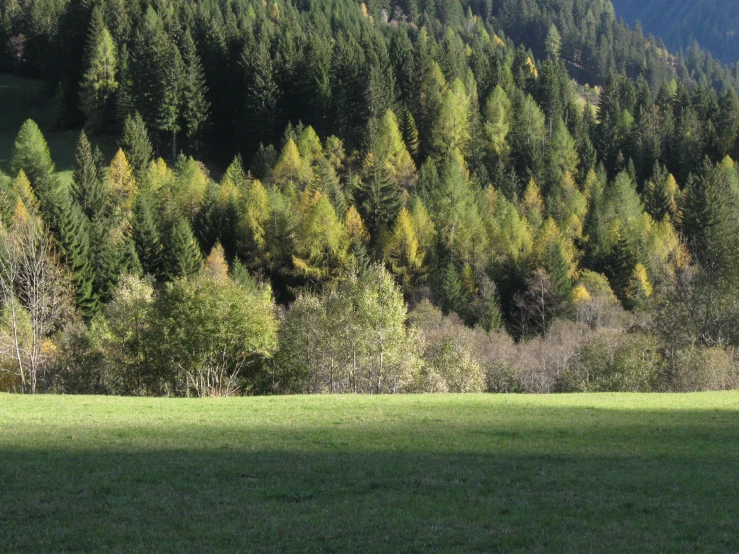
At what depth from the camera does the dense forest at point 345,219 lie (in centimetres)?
6022

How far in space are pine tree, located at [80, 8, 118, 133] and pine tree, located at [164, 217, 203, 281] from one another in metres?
45.0

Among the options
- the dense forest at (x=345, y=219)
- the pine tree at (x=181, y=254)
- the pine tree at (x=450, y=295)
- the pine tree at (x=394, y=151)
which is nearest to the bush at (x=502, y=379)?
the dense forest at (x=345, y=219)

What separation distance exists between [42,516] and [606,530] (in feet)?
34.0

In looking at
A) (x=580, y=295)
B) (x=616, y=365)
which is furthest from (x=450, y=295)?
(x=616, y=365)

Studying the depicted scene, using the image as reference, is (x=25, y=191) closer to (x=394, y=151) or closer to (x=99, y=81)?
(x=99, y=81)

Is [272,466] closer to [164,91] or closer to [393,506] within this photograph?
[393,506]

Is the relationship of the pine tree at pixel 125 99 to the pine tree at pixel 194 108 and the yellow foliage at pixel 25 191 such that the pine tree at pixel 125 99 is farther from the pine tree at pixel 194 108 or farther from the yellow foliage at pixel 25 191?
the yellow foliage at pixel 25 191

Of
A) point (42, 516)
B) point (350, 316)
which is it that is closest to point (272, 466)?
point (42, 516)

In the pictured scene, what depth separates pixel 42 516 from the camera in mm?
12969

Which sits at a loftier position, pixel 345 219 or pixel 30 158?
pixel 30 158

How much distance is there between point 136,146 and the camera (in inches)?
4215

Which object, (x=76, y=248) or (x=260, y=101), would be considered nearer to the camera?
(x=76, y=248)

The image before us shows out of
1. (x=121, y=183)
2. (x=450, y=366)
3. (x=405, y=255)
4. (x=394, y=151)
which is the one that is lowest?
(x=450, y=366)

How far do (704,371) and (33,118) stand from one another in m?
117
